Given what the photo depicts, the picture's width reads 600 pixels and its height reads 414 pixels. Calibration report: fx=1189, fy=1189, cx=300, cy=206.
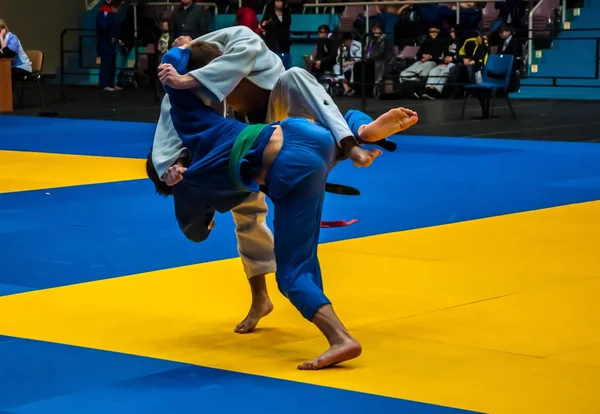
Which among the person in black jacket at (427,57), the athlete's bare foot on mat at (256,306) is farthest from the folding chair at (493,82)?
the athlete's bare foot on mat at (256,306)

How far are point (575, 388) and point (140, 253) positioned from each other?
3898 mm

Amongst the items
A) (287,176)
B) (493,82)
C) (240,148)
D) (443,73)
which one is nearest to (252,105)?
(240,148)

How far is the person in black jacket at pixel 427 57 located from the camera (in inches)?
838

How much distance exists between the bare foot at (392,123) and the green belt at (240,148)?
0.54 meters

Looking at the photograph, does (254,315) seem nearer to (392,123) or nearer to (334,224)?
(392,123)

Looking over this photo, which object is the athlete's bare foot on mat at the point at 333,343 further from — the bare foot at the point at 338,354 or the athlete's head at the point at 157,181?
the athlete's head at the point at 157,181

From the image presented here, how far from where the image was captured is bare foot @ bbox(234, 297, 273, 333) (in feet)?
19.6

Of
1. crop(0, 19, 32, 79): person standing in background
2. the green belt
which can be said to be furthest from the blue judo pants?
crop(0, 19, 32, 79): person standing in background

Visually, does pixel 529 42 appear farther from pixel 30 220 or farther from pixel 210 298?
pixel 210 298

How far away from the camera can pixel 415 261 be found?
7715 millimetres

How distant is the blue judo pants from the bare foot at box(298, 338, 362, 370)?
Answer: 18 cm

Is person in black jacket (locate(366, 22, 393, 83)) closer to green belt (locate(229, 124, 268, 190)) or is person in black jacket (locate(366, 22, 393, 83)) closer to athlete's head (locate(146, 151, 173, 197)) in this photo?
athlete's head (locate(146, 151, 173, 197))

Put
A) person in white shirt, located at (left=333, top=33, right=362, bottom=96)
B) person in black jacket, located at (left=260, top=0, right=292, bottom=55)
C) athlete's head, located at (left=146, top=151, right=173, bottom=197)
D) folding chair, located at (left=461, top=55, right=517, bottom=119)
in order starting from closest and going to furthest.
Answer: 1. athlete's head, located at (left=146, top=151, right=173, bottom=197)
2. folding chair, located at (left=461, top=55, right=517, bottom=119)
3. person in white shirt, located at (left=333, top=33, right=362, bottom=96)
4. person in black jacket, located at (left=260, top=0, right=292, bottom=55)

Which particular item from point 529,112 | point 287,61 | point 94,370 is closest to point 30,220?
point 94,370
